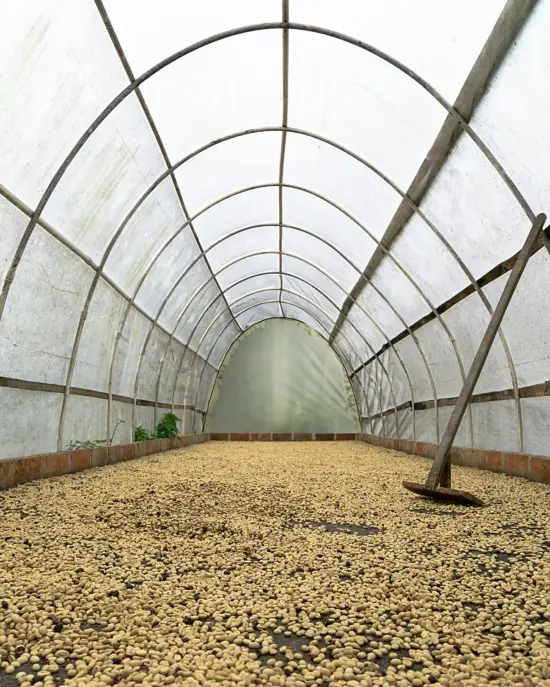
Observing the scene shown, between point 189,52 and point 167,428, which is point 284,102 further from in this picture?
point 167,428

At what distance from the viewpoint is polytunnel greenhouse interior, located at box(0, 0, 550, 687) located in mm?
2238

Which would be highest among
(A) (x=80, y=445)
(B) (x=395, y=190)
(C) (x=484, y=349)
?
(B) (x=395, y=190)

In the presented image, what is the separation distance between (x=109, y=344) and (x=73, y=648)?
7.09 metres

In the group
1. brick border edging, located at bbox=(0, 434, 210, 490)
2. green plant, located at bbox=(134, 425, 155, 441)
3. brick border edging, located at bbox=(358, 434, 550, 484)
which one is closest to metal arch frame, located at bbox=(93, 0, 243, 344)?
brick border edging, located at bbox=(0, 434, 210, 490)

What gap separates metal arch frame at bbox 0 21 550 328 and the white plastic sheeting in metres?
0.02

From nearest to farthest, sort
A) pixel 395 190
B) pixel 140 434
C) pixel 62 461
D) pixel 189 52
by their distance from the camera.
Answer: pixel 189 52, pixel 62 461, pixel 395 190, pixel 140 434

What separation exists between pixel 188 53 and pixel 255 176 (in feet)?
11.0

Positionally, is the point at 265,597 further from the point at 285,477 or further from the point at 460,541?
the point at 285,477

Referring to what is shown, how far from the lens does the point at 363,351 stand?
1484cm

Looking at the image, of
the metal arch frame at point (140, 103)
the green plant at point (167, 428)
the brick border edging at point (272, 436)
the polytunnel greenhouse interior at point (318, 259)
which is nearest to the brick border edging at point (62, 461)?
the polytunnel greenhouse interior at point (318, 259)

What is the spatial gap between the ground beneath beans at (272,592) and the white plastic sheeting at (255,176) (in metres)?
2.32

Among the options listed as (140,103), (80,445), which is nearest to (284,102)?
(140,103)

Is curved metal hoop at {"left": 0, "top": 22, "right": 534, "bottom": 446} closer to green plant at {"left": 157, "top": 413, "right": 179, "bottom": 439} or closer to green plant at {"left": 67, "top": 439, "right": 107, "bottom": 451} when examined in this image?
green plant at {"left": 67, "top": 439, "right": 107, "bottom": 451}

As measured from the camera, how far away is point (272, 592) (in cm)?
260
